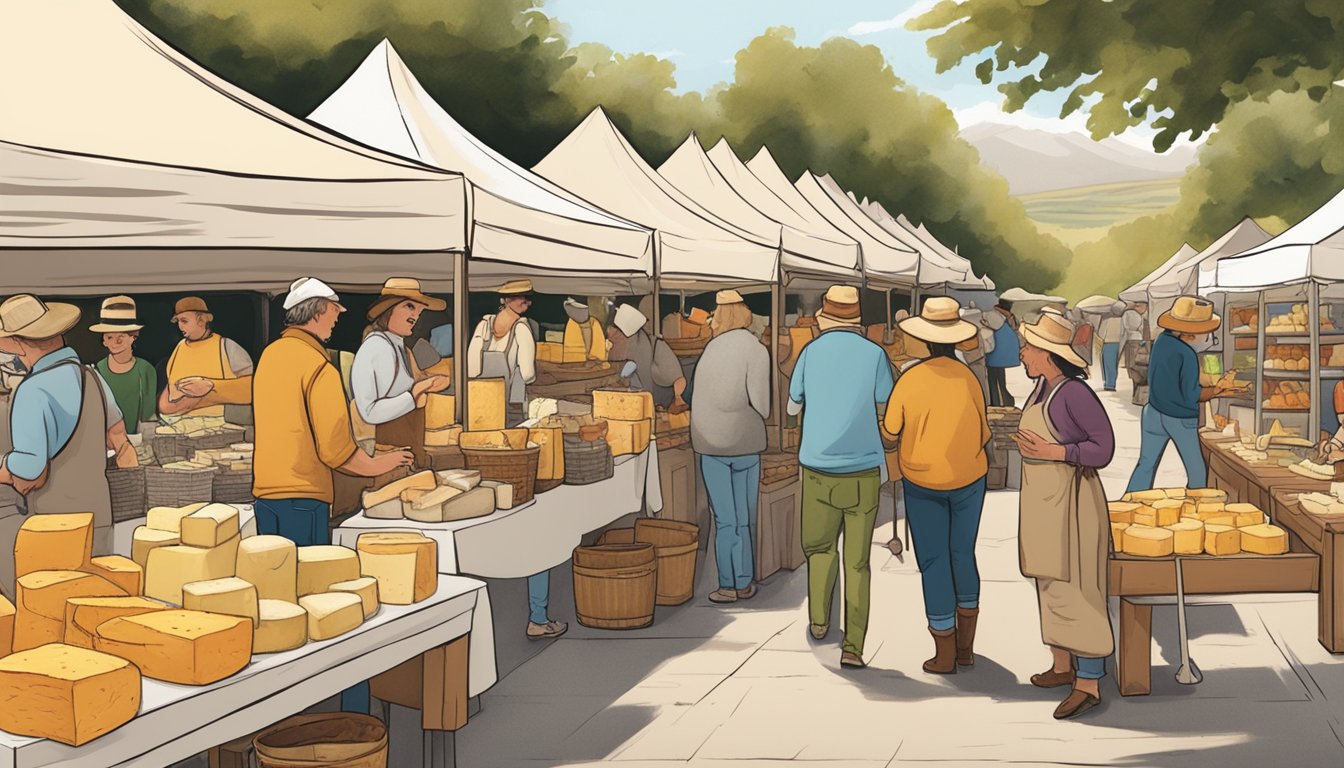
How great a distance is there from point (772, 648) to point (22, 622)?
423cm

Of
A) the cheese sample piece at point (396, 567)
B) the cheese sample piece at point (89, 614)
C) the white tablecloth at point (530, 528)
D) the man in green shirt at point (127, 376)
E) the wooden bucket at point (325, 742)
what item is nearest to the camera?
the cheese sample piece at point (89, 614)

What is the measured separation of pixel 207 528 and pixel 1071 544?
3.63 meters

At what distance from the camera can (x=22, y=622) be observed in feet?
12.6

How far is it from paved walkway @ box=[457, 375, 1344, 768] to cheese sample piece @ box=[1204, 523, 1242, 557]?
0.65 meters

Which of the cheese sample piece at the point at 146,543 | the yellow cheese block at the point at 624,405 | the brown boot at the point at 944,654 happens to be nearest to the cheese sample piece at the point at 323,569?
the cheese sample piece at the point at 146,543

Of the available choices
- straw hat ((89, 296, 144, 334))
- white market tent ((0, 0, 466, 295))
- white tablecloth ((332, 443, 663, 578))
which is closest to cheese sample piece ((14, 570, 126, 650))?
white market tent ((0, 0, 466, 295))

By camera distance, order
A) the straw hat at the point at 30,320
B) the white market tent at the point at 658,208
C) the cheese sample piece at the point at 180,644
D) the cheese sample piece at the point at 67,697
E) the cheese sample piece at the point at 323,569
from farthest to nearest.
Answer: the white market tent at the point at 658,208 → the straw hat at the point at 30,320 → the cheese sample piece at the point at 323,569 → the cheese sample piece at the point at 180,644 → the cheese sample piece at the point at 67,697

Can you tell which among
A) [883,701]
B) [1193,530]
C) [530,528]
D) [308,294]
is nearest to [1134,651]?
[1193,530]

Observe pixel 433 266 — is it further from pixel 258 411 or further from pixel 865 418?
pixel 258 411

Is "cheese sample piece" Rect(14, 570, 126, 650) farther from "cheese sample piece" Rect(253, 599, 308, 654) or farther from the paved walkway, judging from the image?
the paved walkway

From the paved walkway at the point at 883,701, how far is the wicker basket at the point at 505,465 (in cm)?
97

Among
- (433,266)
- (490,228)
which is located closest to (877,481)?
(490,228)

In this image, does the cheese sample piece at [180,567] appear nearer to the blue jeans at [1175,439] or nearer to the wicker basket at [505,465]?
the wicker basket at [505,465]

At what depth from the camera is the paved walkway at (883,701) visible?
5.55m
